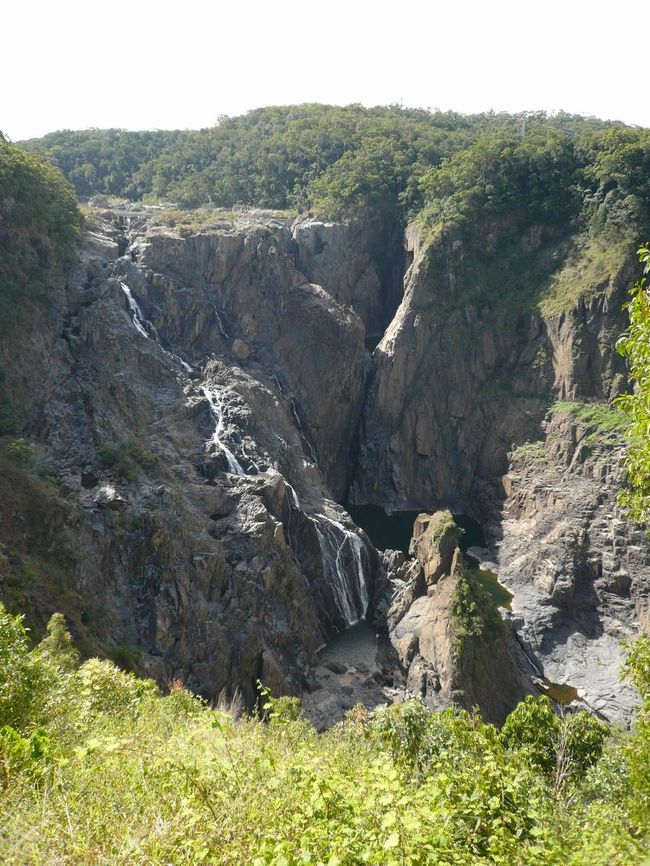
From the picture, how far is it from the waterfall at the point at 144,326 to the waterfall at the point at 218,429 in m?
3.36

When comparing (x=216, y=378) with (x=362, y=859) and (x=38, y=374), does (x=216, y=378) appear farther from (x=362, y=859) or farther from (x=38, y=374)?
(x=362, y=859)

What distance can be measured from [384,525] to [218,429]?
1803cm

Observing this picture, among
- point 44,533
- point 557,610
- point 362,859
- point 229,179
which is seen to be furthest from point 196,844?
point 229,179

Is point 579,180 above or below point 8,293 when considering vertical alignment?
Result: above

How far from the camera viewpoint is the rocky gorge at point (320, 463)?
92.8 ft

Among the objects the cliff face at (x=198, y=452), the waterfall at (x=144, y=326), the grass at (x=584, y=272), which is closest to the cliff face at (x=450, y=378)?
the grass at (x=584, y=272)

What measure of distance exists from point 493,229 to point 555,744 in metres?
51.0

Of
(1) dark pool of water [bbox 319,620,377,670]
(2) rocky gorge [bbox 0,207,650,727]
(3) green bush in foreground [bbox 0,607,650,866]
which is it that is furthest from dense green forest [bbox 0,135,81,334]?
(3) green bush in foreground [bbox 0,607,650,866]

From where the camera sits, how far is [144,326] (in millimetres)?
44656

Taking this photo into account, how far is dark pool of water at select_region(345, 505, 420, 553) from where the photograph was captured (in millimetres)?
46688

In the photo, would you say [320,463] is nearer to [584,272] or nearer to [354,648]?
[354,648]

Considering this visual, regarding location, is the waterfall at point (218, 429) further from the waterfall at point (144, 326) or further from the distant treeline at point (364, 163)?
the distant treeline at point (364, 163)

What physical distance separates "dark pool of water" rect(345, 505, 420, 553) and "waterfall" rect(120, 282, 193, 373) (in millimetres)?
18978

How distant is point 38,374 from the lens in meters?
36.2
